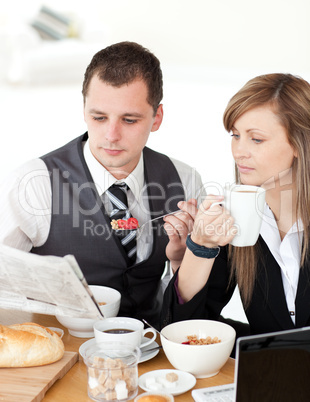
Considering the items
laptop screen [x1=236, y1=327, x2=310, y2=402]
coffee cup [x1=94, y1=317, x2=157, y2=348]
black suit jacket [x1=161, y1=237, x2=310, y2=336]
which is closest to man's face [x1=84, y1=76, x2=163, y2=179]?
black suit jacket [x1=161, y1=237, x2=310, y2=336]

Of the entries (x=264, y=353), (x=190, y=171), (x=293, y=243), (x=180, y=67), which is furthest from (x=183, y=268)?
(x=180, y=67)

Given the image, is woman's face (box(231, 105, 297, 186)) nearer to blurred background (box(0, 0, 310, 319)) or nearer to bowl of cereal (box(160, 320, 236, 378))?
bowl of cereal (box(160, 320, 236, 378))

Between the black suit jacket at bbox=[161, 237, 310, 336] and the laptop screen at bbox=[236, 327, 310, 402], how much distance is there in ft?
2.07

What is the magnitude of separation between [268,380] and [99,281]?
120cm

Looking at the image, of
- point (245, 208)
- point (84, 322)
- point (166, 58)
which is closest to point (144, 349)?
point (84, 322)

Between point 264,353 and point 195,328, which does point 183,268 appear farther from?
point 264,353

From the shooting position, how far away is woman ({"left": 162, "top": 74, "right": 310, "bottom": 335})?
6.30 feet

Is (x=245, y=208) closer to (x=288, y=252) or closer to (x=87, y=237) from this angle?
(x=288, y=252)

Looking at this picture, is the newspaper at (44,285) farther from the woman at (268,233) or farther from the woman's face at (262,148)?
the woman's face at (262,148)

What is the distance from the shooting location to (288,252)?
2027 mm

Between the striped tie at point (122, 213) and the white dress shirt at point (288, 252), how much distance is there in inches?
22.1

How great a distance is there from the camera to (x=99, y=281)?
2355 mm

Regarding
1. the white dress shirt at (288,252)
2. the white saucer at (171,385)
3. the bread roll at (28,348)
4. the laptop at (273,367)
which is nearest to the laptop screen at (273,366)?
the laptop at (273,367)

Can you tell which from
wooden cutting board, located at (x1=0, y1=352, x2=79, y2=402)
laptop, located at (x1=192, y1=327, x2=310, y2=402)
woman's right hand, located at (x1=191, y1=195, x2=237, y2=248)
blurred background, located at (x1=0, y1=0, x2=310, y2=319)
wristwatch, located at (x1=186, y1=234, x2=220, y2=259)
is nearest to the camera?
laptop, located at (x1=192, y1=327, x2=310, y2=402)
